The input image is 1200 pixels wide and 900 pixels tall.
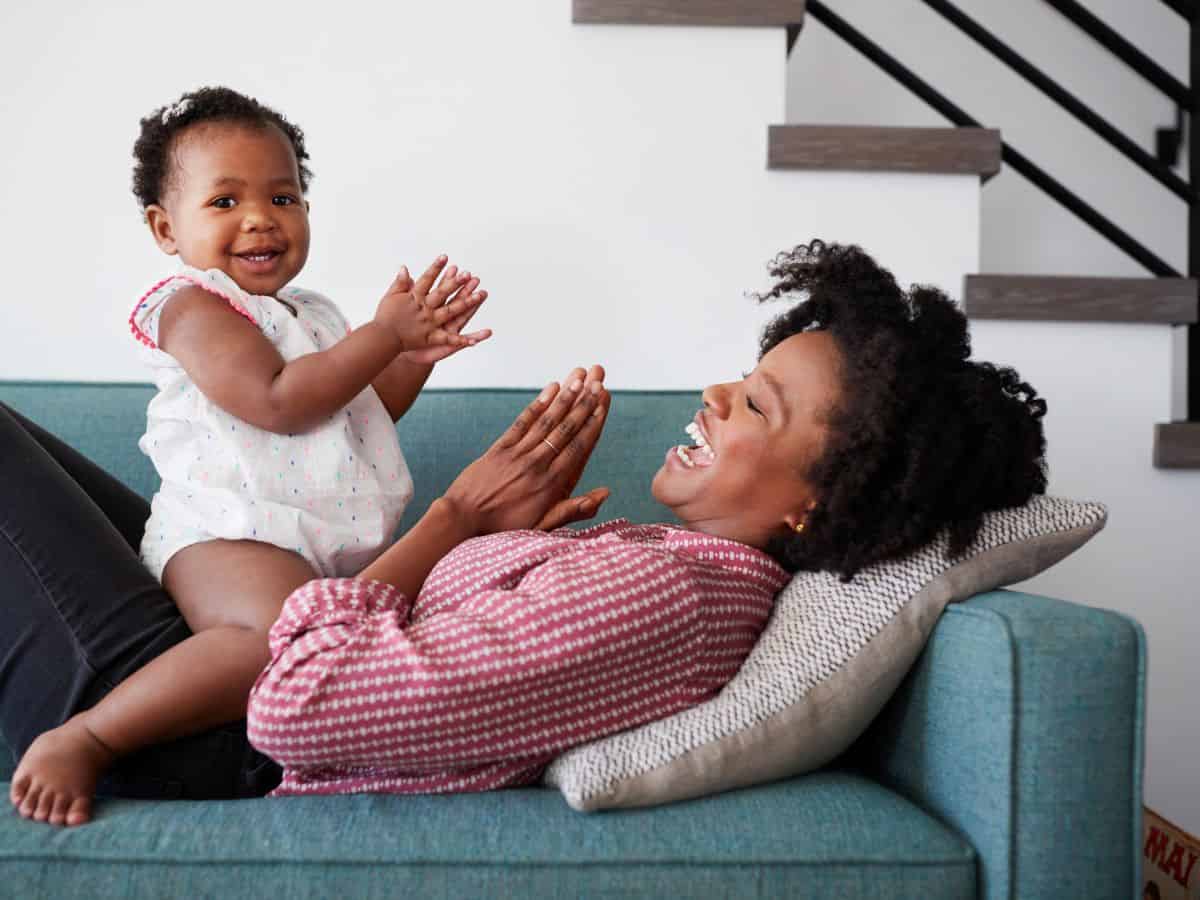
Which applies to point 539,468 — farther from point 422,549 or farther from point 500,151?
point 500,151

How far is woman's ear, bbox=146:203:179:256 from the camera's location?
4.72 ft

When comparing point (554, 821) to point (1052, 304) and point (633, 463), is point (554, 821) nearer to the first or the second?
point (633, 463)

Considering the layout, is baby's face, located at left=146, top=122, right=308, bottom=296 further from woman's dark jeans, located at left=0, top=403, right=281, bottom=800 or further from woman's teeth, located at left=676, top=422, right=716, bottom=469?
woman's teeth, located at left=676, top=422, right=716, bottom=469

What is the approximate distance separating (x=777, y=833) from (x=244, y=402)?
748mm

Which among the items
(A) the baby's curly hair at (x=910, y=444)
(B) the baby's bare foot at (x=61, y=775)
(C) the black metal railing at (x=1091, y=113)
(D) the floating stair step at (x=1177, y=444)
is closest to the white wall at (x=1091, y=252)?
(D) the floating stair step at (x=1177, y=444)

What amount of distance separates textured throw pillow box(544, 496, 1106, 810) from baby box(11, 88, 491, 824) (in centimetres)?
39

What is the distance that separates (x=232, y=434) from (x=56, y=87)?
100cm

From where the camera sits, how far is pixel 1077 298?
1.86 metres

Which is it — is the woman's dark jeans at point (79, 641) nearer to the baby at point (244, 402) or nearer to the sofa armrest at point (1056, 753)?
the baby at point (244, 402)

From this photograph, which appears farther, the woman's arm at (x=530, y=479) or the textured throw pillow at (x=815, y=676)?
the woman's arm at (x=530, y=479)

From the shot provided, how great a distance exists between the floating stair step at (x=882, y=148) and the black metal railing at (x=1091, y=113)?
140 mm

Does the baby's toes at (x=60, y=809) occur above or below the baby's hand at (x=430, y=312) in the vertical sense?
below

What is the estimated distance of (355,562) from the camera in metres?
1.34

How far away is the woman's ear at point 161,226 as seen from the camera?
144cm
